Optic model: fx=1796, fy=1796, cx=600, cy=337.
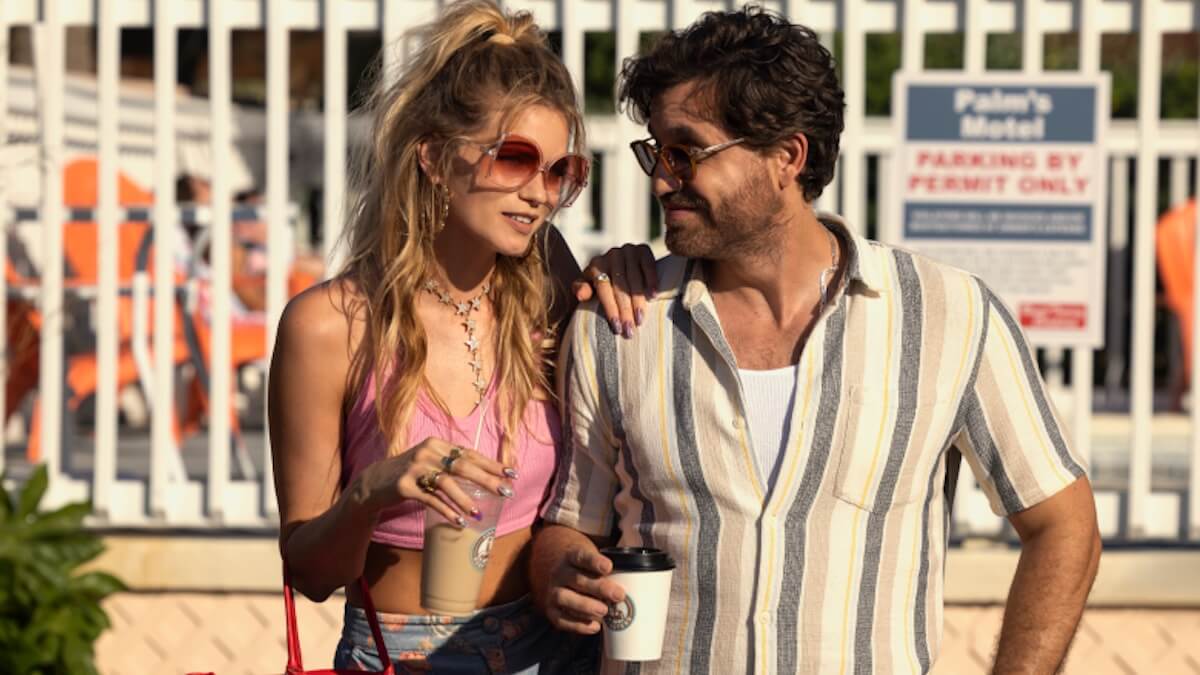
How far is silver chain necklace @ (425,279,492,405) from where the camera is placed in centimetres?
272

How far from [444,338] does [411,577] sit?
36 cm

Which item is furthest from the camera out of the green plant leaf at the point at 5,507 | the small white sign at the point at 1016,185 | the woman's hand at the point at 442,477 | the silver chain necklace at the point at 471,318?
the small white sign at the point at 1016,185

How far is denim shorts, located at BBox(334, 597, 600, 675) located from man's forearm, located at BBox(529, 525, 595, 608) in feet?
0.19

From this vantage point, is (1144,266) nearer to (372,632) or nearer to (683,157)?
(683,157)

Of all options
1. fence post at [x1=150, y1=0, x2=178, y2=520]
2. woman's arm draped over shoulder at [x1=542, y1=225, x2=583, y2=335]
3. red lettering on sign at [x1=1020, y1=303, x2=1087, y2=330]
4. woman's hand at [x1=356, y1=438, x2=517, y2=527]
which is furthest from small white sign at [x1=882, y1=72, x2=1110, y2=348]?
woman's hand at [x1=356, y1=438, x2=517, y2=527]

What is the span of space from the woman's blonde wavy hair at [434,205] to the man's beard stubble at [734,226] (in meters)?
0.31

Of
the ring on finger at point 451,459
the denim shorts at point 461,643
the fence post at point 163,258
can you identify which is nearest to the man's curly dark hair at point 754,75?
the ring on finger at point 451,459

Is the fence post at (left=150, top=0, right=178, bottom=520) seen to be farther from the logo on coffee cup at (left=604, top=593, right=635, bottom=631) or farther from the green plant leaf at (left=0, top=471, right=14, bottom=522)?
the logo on coffee cup at (left=604, top=593, right=635, bottom=631)

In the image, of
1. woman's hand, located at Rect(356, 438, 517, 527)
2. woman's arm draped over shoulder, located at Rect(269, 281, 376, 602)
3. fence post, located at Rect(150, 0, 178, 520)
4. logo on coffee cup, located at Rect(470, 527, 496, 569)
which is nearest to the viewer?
woman's hand, located at Rect(356, 438, 517, 527)

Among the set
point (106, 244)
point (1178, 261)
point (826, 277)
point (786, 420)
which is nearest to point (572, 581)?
point (786, 420)

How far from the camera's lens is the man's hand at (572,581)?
92.8 inches

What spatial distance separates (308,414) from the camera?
2607 millimetres

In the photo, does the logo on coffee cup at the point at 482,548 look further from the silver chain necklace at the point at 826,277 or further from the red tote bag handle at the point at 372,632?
the silver chain necklace at the point at 826,277

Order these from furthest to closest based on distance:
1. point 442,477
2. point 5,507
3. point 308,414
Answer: point 5,507
point 308,414
point 442,477
